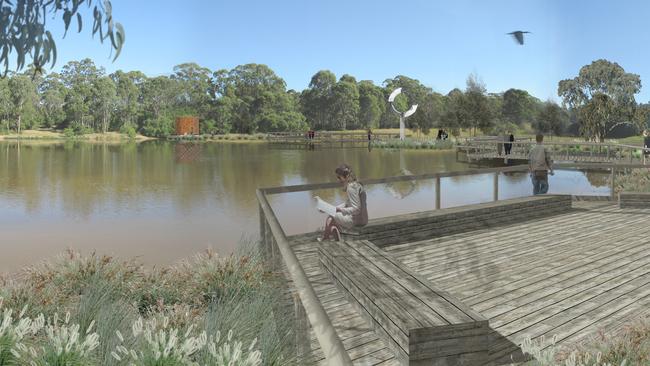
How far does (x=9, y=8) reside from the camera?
473cm

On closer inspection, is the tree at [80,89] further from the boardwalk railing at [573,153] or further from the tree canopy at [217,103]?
the boardwalk railing at [573,153]

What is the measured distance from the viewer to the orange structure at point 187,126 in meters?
72.5

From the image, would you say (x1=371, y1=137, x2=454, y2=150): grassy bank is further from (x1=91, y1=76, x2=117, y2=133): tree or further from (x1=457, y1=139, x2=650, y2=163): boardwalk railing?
(x1=91, y1=76, x2=117, y2=133): tree

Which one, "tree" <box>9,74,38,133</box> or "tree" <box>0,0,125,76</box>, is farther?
"tree" <box>9,74,38,133</box>

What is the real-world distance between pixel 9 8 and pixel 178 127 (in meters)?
70.4

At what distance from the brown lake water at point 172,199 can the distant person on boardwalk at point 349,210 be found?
1.72 meters

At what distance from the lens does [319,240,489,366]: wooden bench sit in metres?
3.43

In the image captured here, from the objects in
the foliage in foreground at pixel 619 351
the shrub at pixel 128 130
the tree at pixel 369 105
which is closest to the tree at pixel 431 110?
the tree at pixel 369 105

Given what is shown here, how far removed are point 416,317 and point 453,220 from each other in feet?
16.1

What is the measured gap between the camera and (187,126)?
73.0m

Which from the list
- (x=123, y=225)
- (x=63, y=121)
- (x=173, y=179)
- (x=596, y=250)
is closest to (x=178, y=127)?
(x=63, y=121)

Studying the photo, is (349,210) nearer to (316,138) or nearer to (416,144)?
(416,144)

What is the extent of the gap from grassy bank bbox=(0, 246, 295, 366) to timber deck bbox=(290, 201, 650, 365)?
1.63ft

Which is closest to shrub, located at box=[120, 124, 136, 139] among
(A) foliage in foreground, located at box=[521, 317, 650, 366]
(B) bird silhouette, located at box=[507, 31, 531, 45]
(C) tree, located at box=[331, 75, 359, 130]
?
(C) tree, located at box=[331, 75, 359, 130]
